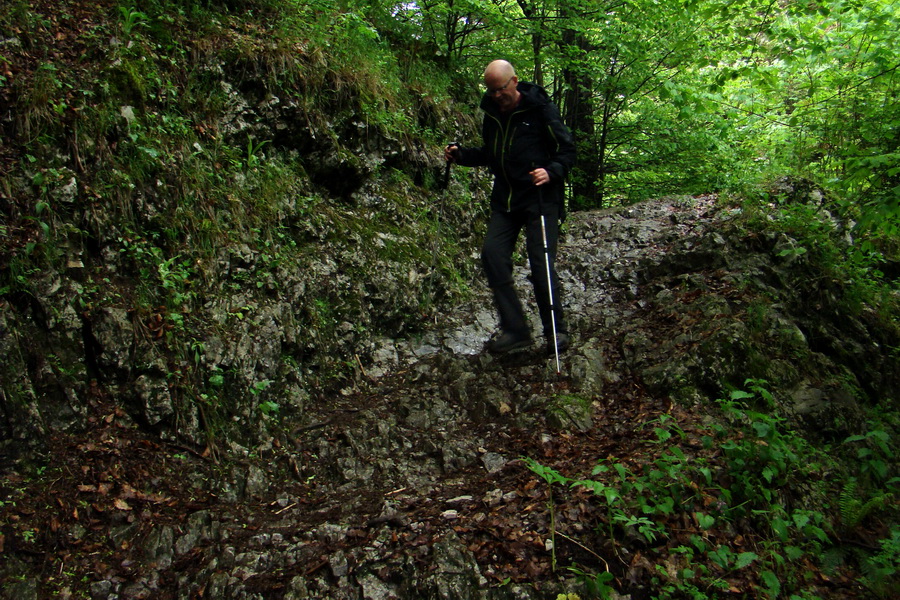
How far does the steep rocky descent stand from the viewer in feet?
9.68

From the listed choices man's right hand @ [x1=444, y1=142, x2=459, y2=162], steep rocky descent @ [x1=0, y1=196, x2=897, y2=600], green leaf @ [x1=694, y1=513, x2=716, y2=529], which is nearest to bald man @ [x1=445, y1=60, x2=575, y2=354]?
man's right hand @ [x1=444, y1=142, x2=459, y2=162]

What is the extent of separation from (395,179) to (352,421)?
3988mm

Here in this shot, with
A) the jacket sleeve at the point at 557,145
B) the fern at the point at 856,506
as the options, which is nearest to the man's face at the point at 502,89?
the jacket sleeve at the point at 557,145

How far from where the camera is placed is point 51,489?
3.07m

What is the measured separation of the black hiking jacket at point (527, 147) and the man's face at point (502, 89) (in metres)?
0.09

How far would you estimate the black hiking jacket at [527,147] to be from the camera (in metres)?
5.40

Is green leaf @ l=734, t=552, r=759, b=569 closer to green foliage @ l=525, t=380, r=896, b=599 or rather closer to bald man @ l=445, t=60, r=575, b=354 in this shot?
green foliage @ l=525, t=380, r=896, b=599

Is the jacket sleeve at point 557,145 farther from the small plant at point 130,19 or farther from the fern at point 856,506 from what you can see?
the small plant at point 130,19

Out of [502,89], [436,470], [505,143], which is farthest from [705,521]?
[502,89]

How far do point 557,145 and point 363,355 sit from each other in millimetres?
3132

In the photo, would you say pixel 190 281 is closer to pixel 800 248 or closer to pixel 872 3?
pixel 800 248

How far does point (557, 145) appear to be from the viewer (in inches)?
214

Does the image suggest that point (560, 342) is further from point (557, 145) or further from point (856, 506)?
point (856, 506)

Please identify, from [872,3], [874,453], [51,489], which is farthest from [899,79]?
[51,489]
